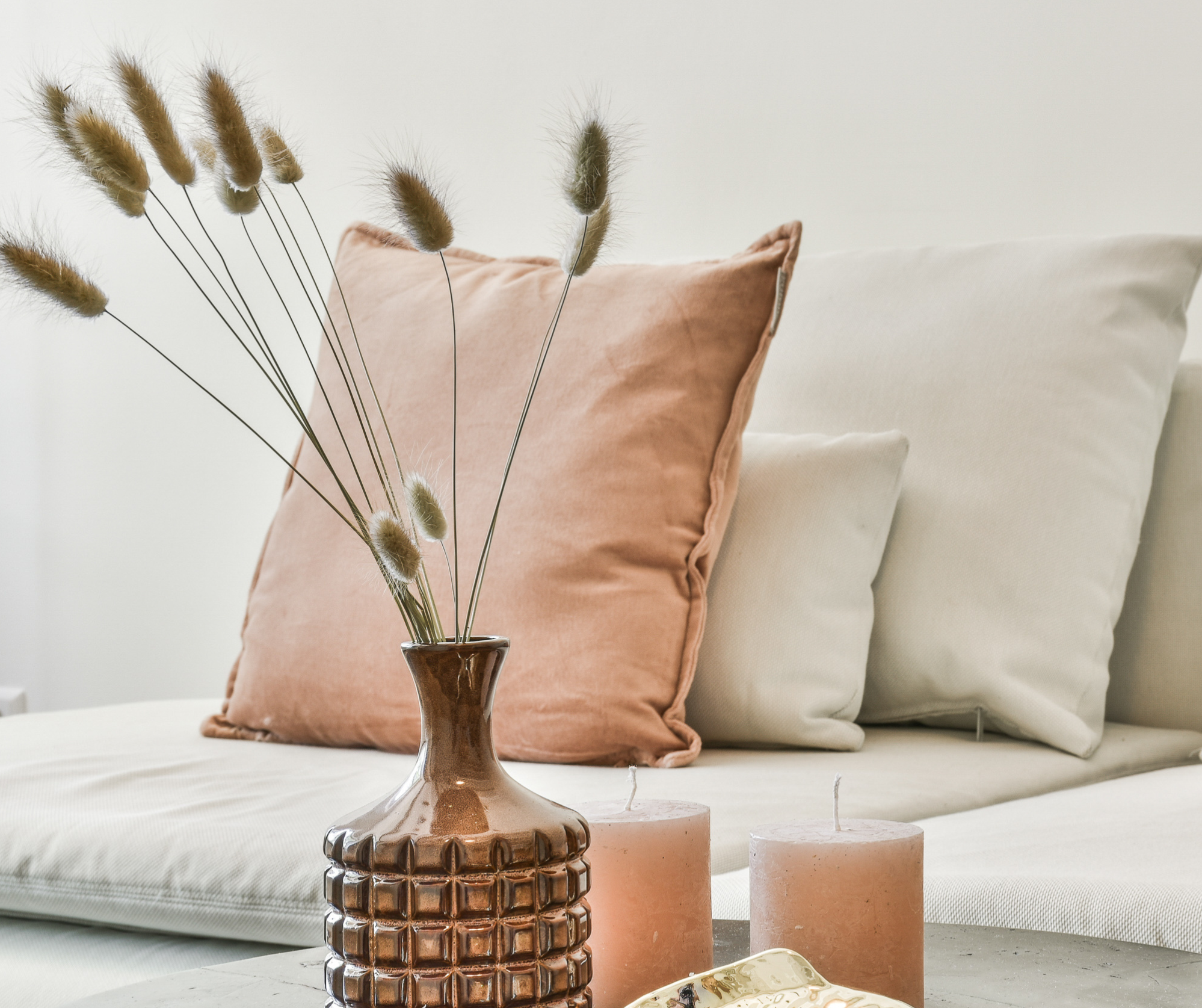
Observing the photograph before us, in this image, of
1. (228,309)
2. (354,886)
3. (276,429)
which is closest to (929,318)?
(354,886)

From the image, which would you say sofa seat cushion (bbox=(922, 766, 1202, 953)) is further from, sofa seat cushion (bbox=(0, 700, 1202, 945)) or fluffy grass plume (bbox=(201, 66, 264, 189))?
fluffy grass plume (bbox=(201, 66, 264, 189))

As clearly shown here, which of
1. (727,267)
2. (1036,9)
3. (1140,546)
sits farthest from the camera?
(1036,9)

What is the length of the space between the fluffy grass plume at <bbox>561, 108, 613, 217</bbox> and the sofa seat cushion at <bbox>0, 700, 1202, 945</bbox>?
21.8 inches

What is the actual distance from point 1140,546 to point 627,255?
898 mm

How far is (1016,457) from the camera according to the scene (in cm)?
141

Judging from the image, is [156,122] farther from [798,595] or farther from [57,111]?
[798,595]

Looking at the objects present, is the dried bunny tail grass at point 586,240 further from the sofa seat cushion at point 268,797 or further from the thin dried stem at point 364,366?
the sofa seat cushion at point 268,797

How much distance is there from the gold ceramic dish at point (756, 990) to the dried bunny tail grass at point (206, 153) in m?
0.43

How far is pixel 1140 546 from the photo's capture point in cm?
149

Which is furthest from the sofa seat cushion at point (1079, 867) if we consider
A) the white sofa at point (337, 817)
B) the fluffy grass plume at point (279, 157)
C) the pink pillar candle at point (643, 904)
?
the fluffy grass plume at point (279, 157)

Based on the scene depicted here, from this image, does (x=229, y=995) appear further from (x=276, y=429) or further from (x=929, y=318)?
(x=276, y=429)

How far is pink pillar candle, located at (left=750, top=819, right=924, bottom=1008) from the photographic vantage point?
1.92ft

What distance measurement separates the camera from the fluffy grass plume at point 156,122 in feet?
1.96

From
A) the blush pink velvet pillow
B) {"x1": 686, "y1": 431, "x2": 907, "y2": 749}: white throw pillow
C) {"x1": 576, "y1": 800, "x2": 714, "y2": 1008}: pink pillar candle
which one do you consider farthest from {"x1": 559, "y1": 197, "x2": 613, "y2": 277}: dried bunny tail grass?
{"x1": 686, "y1": 431, "x2": 907, "y2": 749}: white throw pillow
